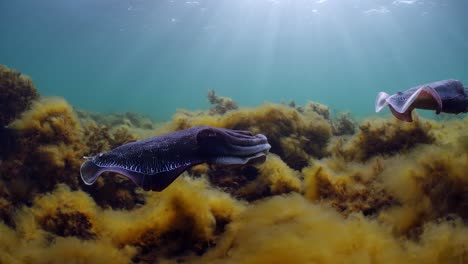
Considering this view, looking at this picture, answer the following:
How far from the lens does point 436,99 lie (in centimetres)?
277

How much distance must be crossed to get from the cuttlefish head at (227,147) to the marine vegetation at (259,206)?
60 centimetres

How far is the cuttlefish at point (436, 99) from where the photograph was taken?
9.22 feet

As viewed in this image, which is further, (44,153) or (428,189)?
(44,153)

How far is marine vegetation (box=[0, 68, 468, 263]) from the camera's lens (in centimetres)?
238

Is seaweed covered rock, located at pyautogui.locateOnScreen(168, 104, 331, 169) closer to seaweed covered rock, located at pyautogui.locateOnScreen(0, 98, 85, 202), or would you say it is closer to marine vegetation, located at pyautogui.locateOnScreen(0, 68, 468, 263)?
marine vegetation, located at pyautogui.locateOnScreen(0, 68, 468, 263)

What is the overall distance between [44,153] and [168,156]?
3.00 metres

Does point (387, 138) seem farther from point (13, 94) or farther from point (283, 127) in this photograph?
point (13, 94)

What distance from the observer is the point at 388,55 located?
6550 centimetres

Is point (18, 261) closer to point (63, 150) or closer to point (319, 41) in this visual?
point (63, 150)

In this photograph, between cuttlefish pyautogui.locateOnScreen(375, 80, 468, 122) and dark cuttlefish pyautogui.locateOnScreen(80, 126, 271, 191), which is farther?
cuttlefish pyautogui.locateOnScreen(375, 80, 468, 122)

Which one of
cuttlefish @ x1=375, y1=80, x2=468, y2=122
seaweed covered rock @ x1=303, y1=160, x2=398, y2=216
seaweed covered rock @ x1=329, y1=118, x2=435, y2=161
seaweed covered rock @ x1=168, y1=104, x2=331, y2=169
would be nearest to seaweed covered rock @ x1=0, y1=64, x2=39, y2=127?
seaweed covered rock @ x1=168, y1=104, x2=331, y2=169

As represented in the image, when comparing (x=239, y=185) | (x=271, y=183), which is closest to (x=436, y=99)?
(x=271, y=183)

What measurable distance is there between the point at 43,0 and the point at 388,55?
68.4 meters

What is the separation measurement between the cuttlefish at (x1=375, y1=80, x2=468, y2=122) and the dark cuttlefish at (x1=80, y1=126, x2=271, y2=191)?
67.4 inches
